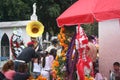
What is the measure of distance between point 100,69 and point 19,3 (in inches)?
806

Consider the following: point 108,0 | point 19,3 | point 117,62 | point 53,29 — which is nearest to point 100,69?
point 117,62

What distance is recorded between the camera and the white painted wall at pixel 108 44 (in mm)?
10812

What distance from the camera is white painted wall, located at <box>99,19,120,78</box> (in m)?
10.8

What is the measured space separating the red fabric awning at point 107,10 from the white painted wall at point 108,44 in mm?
2429

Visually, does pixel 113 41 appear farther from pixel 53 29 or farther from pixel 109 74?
pixel 53 29

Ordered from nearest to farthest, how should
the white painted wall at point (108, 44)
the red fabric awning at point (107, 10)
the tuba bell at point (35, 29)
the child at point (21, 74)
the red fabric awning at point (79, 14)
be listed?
the red fabric awning at point (107, 10), the red fabric awning at point (79, 14), the child at point (21, 74), the white painted wall at point (108, 44), the tuba bell at point (35, 29)

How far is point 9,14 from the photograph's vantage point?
3156 cm

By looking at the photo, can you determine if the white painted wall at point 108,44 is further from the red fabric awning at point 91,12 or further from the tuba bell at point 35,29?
the tuba bell at point 35,29

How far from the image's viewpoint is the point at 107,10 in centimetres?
793

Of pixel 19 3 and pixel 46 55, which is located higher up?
pixel 19 3

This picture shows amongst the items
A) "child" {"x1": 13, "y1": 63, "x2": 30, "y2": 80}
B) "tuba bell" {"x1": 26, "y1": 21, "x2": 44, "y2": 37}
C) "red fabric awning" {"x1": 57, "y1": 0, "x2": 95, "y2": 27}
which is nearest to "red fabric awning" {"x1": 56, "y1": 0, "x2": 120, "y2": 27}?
"red fabric awning" {"x1": 57, "y1": 0, "x2": 95, "y2": 27}

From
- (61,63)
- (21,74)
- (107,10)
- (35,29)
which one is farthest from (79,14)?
(35,29)

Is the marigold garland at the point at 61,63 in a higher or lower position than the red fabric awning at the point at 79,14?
lower

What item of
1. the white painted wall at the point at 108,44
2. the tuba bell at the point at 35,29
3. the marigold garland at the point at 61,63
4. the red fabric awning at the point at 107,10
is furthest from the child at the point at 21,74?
the tuba bell at the point at 35,29
